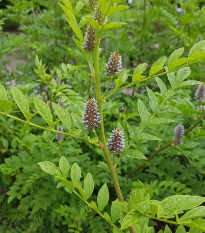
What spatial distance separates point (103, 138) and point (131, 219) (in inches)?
11.7

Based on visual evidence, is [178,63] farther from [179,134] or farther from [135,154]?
[179,134]

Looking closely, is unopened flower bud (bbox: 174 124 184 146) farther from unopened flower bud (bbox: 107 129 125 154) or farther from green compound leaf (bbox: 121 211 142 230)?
green compound leaf (bbox: 121 211 142 230)

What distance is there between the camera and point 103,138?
88 cm

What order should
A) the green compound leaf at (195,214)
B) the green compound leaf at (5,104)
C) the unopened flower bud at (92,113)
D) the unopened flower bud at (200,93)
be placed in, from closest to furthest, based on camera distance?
the green compound leaf at (195,214) < the green compound leaf at (5,104) < the unopened flower bud at (92,113) < the unopened flower bud at (200,93)

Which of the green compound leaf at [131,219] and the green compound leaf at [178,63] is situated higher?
the green compound leaf at [178,63]

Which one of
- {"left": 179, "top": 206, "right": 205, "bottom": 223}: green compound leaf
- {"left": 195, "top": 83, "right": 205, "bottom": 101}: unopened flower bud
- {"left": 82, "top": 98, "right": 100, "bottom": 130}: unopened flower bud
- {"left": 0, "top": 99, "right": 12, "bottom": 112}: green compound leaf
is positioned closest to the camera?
{"left": 179, "top": 206, "right": 205, "bottom": 223}: green compound leaf

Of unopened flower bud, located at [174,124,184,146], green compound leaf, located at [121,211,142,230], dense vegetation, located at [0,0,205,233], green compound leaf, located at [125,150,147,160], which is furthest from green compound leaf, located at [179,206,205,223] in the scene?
unopened flower bud, located at [174,124,184,146]

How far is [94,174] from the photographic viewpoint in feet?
5.16

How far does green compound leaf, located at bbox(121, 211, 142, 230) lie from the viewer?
0.66 m

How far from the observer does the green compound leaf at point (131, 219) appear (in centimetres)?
66

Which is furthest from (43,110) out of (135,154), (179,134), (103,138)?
(179,134)

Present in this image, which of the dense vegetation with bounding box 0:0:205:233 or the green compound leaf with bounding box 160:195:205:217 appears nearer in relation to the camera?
the green compound leaf with bounding box 160:195:205:217

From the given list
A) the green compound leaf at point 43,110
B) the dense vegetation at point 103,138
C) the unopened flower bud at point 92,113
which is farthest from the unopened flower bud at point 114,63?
the green compound leaf at point 43,110

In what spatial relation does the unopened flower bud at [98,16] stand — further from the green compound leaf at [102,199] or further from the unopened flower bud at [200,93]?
the unopened flower bud at [200,93]
